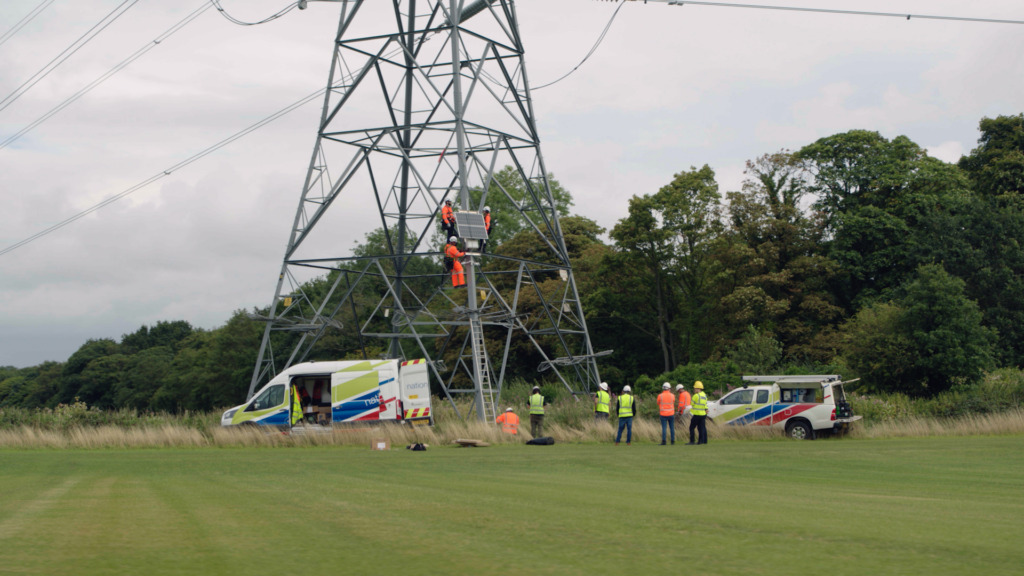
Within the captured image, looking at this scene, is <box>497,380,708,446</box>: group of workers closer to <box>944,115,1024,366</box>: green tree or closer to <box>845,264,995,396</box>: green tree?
<box>845,264,995,396</box>: green tree

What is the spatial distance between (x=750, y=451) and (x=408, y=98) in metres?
20.9

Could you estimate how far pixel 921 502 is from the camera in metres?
9.91

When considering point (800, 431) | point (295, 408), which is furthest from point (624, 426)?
point (295, 408)

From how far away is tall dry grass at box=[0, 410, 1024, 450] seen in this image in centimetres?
2616

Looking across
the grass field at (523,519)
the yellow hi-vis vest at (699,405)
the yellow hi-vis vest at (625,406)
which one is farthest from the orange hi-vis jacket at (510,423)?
the grass field at (523,519)

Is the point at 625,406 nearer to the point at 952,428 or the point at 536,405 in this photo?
the point at 536,405

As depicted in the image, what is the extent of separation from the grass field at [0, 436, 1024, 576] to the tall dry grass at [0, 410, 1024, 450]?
949 cm

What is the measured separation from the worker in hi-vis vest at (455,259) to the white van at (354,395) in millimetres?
3019

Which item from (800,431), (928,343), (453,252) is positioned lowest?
(800,431)

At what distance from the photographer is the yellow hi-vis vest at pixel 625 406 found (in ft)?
81.0

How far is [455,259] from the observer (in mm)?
30141

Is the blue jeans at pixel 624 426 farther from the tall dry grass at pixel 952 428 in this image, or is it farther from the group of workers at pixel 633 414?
the tall dry grass at pixel 952 428

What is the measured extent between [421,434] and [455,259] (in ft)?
21.0

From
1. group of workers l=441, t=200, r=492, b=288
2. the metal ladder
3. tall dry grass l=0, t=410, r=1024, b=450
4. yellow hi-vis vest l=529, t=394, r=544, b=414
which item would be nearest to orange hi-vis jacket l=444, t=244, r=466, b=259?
group of workers l=441, t=200, r=492, b=288
